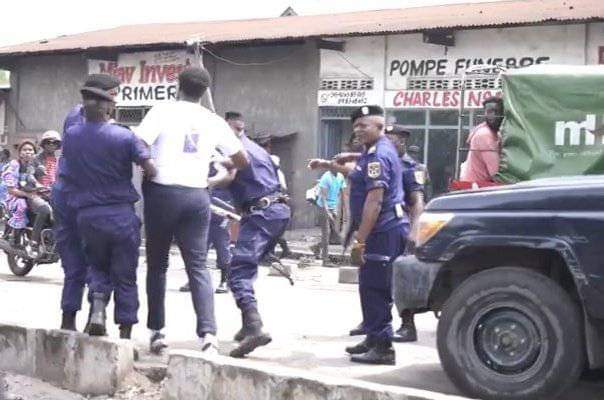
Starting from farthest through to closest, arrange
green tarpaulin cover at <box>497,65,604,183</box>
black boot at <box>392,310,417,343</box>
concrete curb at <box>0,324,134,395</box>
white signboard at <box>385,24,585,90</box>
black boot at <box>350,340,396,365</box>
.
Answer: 1. white signboard at <box>385,24,585,90</box>
2. green tarpaulin cover at <box>497,65,604,183</box>
3. black boot at <box>392,310,417,343</box>
4. black boot at <box>350,340,396,365</box>
5. concrete curb at <box>0,324,134,395</box>

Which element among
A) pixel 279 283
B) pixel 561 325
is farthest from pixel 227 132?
pixel 279 283

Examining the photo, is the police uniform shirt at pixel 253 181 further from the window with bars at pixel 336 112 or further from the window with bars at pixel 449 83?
the window with bars at pixel 336 112

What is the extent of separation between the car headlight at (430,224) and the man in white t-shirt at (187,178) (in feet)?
4.40

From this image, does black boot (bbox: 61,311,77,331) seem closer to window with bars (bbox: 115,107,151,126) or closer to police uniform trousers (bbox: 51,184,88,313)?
police uniform trousers (bbox: 51,184,88,313)

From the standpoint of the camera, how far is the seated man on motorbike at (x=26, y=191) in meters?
10.9

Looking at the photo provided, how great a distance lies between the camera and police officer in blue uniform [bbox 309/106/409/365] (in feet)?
18.8

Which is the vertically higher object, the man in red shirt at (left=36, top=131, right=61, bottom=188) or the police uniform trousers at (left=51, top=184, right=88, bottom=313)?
the man in red shirt at (left=36, top=131, right=61, bottom=188)

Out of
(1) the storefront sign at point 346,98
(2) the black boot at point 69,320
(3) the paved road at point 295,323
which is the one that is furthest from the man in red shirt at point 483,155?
(1) the storefront sign at point 346,98

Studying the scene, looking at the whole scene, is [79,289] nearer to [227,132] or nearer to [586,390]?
[227,132]

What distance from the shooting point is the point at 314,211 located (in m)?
19.8

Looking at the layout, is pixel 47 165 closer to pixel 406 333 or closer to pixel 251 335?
pixel 406 333

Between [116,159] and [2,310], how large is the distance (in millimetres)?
3255

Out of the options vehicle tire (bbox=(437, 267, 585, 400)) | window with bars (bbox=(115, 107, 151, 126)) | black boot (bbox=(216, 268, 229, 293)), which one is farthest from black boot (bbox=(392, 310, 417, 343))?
window with bars (bbox=(115, 107, 151, 126))

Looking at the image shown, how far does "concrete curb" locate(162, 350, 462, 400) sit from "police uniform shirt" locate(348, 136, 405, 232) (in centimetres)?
129
